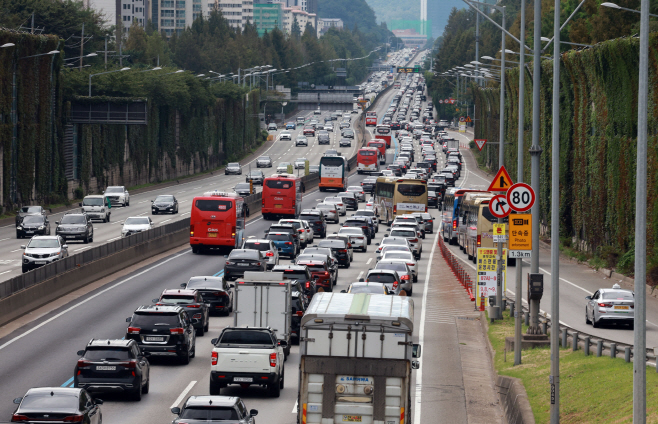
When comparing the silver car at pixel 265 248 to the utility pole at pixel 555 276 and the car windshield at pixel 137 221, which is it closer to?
the car windshield at pixel 137 221

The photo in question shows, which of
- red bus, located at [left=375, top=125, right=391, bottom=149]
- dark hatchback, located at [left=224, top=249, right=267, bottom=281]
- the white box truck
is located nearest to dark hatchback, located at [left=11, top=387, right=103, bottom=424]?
the white box truck

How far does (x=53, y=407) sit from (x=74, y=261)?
2477 cm

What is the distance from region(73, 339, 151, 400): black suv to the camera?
21.6 metres

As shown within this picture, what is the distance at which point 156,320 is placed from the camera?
26.3m

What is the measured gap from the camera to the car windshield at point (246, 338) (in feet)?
75.2

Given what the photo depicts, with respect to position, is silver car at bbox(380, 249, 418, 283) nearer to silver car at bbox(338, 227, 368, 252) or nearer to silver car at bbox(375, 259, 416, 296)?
silver car at bbox(375, 259, 416, 296)

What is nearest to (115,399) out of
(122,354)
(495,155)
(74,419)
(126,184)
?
(122,354)

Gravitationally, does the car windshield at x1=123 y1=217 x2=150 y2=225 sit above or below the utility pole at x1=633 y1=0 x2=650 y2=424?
below

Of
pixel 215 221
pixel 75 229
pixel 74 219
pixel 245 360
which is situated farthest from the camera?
pixel 74 219

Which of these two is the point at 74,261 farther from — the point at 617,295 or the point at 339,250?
the point at 617,295

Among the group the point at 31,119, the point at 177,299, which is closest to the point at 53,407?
the point at 177,299

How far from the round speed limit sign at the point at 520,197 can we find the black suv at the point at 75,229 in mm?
36816

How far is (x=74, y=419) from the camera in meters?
16.8

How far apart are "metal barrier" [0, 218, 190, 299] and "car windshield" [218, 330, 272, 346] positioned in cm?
1271
